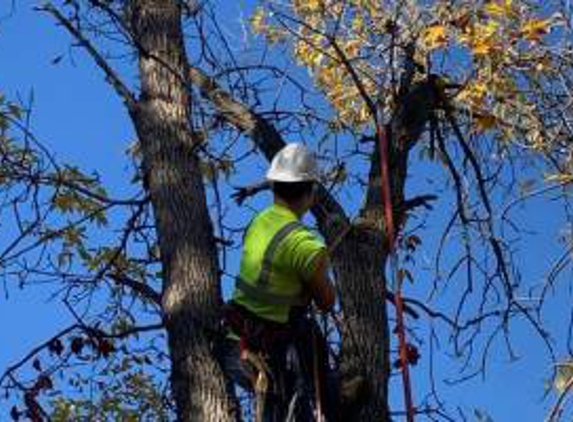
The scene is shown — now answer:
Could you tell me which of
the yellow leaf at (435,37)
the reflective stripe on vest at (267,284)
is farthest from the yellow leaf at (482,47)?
the reflective stripe on vest at (267,284)

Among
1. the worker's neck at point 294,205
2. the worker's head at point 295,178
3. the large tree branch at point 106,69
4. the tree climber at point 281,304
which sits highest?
the large tree branch at point 106,69

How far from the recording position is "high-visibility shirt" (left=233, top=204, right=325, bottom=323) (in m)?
4.33

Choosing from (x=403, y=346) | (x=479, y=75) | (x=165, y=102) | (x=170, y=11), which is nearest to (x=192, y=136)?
(x=165, y=102)

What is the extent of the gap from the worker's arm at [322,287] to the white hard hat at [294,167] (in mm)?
383

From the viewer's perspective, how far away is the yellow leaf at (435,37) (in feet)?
20.0

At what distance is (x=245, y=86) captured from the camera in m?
6.13

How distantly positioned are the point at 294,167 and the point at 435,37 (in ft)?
6.17

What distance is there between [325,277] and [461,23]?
232cm

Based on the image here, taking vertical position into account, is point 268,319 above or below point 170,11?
below

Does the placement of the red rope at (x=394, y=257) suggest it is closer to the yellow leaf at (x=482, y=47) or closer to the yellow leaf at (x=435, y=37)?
the yellow leaf at (x=435, y=37)

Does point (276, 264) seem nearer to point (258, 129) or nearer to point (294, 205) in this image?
point (294, 205)

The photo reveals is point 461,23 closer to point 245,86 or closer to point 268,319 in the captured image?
point 245,86

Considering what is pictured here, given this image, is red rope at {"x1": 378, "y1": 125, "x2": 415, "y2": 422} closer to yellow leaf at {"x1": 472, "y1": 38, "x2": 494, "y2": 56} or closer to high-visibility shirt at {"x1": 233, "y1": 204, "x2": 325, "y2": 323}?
high-visibility shirt at {"x1": 233, "y1": 204, "x2": 325, "y2": 323}

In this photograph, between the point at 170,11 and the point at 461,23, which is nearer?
the point at 170,11
